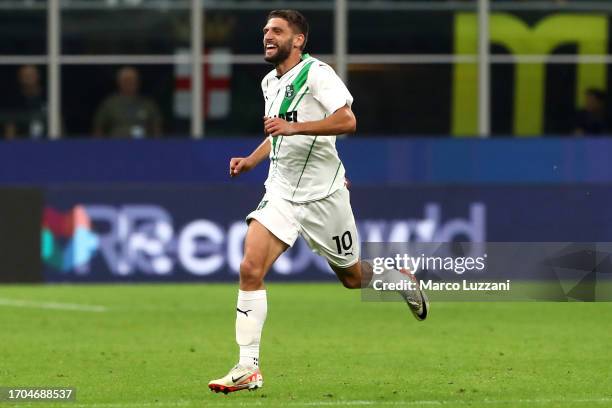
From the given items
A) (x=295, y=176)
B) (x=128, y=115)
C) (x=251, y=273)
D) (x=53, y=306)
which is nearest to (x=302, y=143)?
(x=295, y=176)

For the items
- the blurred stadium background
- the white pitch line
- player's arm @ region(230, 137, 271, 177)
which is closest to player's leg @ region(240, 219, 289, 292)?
player's arm @ region(230, 137, 271, 177)

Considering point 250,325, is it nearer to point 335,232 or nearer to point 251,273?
point 251,273

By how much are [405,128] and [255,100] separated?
2142 mm

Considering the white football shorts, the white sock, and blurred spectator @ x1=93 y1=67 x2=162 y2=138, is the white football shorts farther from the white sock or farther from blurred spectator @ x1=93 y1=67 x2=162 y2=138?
blurred spectator @ x1=93 y1=67 x2=162 y2=138

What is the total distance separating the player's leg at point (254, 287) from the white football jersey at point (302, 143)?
0.17 metres

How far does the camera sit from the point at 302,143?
1003 cm

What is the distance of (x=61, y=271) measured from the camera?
62.5 feet

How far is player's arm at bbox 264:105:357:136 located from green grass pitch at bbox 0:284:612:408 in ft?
4.91

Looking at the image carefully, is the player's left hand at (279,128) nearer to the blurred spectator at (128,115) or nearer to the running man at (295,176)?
the running man at (295,176)

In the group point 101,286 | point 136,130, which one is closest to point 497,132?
point 136,130

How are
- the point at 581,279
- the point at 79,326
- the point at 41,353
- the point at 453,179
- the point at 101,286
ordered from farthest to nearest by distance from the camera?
the point at 453,179
the point at 101,286
the point at 79,326
the point at 41,353
the point at 581,279

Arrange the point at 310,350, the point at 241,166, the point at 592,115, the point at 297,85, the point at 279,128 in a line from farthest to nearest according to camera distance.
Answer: the point at 592,115
the point at 310,350
the point at 241,166
the point at 297,85
the point at 279,128

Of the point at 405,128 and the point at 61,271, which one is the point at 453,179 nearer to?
the point at 405,128

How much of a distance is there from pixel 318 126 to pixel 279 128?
0.81ft
